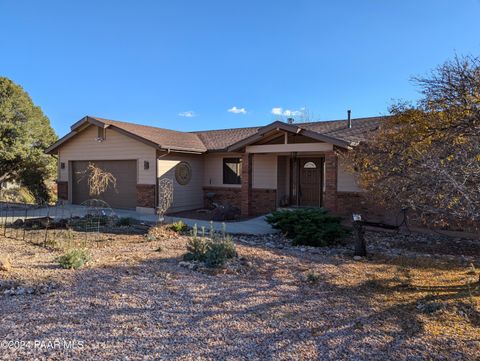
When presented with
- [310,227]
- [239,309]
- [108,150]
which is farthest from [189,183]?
[239,309]

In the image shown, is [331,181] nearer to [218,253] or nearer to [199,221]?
[199,221]

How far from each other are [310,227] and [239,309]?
4.83m

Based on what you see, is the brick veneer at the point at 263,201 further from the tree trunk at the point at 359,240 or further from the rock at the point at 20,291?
the rock at the point at 20,291

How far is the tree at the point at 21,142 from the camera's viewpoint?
2062 cm

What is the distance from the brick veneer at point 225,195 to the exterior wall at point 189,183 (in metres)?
0.28

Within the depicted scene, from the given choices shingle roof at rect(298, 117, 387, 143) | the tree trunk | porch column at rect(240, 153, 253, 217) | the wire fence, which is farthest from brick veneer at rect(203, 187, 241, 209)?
the tree trunk

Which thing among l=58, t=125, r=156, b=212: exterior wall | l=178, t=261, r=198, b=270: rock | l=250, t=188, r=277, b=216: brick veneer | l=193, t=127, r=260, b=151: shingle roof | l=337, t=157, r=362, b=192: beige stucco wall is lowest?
l=178, t=261, r=198, b=270: rock

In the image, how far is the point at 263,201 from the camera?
1417 cm

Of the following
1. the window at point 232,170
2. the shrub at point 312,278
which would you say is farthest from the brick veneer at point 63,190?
the shrub at point 312,278

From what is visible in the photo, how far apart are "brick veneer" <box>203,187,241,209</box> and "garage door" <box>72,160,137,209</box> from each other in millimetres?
3119

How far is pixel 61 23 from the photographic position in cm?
1320

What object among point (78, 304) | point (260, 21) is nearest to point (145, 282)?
point (78, 304)

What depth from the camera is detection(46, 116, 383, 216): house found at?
39.7 ft

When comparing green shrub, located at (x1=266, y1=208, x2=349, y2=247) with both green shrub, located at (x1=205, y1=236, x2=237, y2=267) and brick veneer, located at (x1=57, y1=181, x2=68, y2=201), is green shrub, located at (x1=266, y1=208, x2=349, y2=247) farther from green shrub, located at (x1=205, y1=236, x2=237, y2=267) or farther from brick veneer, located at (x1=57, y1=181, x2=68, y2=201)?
brick veneer, located at (x1=57, y1=181, x2=68, y2=201)
